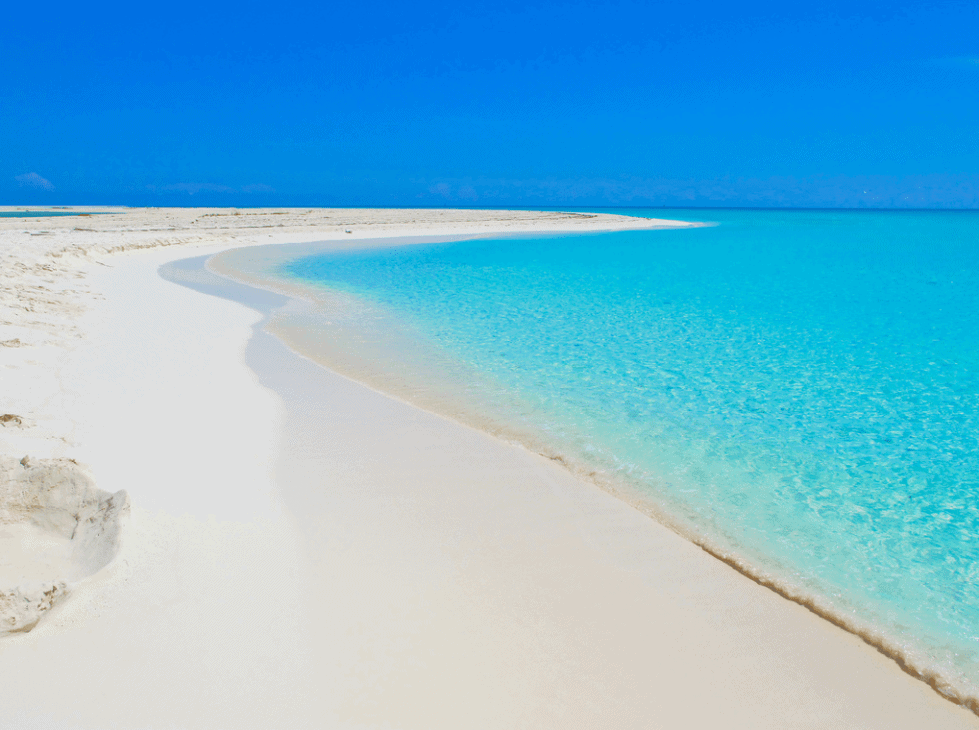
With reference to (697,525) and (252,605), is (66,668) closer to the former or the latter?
(252,605)

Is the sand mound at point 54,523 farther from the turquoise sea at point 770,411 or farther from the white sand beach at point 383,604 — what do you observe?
the turquoise sea at point 770,411

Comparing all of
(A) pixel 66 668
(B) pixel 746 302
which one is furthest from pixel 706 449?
(B) pixel 746 302

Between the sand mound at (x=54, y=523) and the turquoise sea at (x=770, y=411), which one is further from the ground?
the sand mound at (x=54, y=523)

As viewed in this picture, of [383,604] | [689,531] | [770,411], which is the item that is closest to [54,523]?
[383,604]

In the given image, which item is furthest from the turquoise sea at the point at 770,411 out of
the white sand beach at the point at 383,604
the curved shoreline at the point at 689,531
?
the white sand beach at the point at 383,604

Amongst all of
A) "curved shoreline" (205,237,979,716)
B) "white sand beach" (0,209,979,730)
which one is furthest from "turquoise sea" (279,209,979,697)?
"white sand beach" (0,209,979,730)

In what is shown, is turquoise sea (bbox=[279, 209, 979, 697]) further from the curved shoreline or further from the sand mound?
the sand mound
